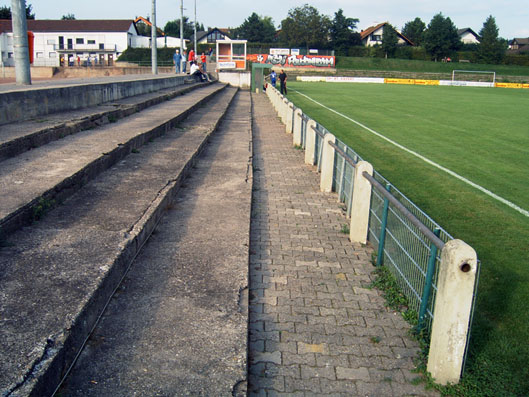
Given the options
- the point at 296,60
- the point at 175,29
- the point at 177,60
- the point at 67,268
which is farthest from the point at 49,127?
the point at 175,29

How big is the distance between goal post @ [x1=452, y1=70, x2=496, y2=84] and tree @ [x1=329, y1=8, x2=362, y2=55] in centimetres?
2798

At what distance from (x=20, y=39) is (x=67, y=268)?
30.7ft

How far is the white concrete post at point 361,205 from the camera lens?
240 inches

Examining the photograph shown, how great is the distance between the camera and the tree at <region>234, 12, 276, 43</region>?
128250 millimetres

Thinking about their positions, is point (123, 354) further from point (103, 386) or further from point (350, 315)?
point (350, 315)

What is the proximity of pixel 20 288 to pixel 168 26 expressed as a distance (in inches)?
5873

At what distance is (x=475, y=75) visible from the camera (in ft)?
247

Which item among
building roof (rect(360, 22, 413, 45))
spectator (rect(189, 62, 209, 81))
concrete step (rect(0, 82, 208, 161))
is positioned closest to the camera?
concrete step (rect(0, 82, 208, 161))

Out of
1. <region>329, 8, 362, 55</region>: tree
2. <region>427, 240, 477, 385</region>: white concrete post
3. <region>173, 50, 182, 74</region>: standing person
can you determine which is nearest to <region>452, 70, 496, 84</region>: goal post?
<region>329, 8, 362, 55</region>: tree

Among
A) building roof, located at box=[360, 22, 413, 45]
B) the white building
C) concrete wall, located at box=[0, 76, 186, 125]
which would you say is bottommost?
concrete wall, located at box=[0, 76, 186, 125]

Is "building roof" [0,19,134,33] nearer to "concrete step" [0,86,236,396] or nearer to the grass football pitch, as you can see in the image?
the grass football pitch

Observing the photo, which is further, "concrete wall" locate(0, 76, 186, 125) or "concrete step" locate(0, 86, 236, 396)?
"concrete wall" locate(0, 76, 186, 125)

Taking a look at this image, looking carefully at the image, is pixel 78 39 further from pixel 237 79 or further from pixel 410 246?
pixel 410 246

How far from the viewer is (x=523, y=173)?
35.6ft
